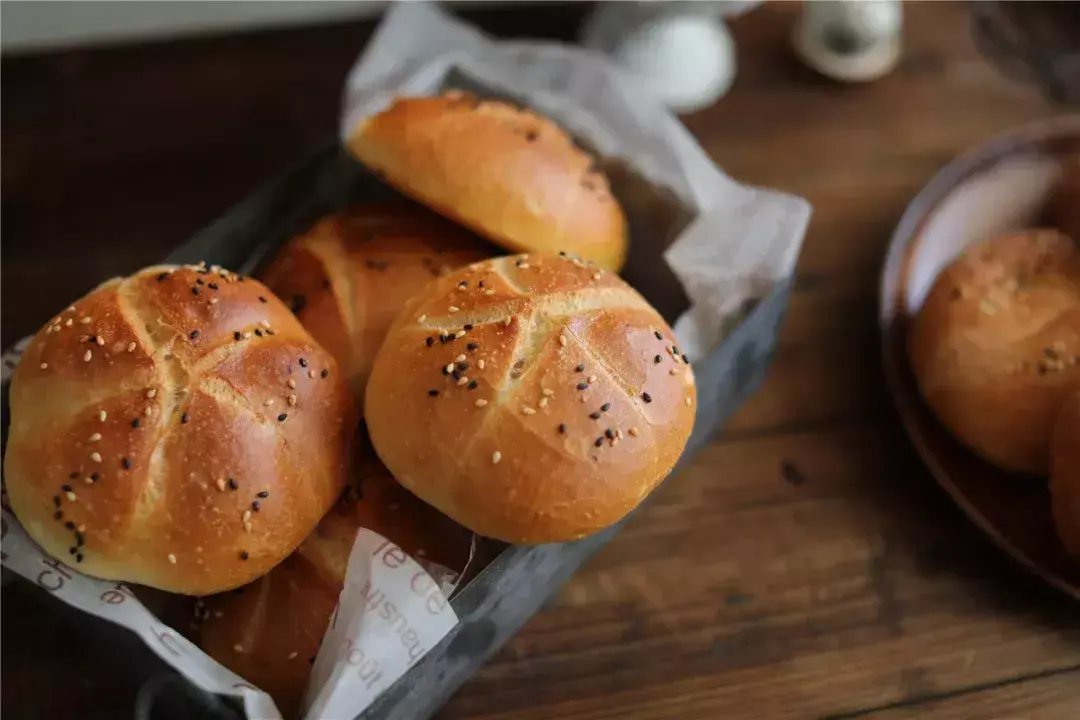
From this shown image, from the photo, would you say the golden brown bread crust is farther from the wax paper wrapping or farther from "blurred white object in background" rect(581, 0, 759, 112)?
"blurred white object in background" rect(581, 0, 759, 112)

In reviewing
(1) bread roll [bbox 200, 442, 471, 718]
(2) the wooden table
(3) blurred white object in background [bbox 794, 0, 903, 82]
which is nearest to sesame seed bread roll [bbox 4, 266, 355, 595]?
(1) bread roll [bbox 200, 442, 471, 718]

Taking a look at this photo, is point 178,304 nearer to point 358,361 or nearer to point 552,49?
point 358,361

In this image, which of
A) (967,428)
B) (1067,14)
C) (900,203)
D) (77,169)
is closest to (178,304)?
(77,169)

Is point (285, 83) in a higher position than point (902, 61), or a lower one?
higher

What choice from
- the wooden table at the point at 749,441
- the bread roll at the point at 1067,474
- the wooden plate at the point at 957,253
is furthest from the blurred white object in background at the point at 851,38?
the bread roll at the point at 1067,474

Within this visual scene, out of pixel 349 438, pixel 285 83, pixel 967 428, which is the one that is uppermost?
pixel 285 83

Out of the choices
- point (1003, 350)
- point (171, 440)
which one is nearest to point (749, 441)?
point (1003, 350)
